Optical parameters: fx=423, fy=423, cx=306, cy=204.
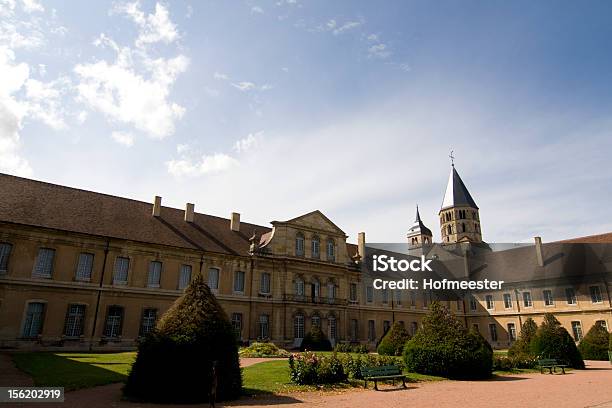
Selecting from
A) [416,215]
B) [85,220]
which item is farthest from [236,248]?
[416,215]

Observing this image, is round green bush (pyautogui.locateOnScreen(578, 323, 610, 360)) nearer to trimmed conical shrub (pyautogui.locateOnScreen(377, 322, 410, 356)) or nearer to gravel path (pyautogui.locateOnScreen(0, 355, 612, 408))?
trimmed conical shrub (pyautogui.locateOnScreen(377, 322, 410, 356))

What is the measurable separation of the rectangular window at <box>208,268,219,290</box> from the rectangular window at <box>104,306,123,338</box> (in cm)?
601

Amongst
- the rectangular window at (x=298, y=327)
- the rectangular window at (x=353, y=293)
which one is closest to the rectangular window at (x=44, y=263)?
the rectangular window at (x=298, y=327)

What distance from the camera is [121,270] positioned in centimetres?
2597

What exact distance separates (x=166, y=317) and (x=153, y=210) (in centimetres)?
2062

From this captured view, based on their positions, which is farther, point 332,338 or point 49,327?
point 332,338

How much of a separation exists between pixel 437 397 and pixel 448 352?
492 centimetres

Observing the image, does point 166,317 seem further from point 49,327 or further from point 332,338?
point 332,338

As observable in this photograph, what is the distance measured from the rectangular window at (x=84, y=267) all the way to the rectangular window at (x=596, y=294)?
131ft

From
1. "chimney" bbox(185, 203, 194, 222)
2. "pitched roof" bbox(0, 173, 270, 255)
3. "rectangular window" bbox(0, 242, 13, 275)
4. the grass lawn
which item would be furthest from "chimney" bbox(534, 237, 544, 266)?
"rectangular window" bbox(0, 242, 13, 275)

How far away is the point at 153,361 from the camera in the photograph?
398 inches

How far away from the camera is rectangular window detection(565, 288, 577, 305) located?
38.4 m

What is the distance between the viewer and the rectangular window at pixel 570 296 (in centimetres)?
3838

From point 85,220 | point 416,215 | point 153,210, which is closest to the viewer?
point 85,220
